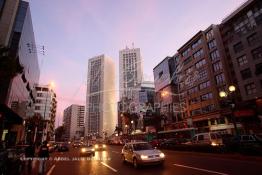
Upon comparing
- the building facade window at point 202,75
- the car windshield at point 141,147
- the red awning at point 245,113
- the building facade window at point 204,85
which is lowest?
the car windshield at point 141,147

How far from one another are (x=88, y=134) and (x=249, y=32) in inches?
5959

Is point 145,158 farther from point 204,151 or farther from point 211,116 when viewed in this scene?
point 211,116

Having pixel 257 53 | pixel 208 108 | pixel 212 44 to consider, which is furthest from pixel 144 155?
pixel 212 44

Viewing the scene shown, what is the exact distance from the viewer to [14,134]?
1916 inches

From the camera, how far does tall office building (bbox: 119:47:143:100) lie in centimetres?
14262

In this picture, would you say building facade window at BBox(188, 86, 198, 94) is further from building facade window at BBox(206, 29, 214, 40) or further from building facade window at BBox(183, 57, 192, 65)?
building facade window at BBox(206, 29, 214, 40)

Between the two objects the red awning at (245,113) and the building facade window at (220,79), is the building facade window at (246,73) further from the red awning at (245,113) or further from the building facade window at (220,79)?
the building facade window at (220,79)

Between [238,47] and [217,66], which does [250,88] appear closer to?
[238,47]

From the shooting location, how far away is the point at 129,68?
478 ft

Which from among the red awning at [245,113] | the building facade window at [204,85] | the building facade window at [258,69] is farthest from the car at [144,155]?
the building facade window at [204,85]

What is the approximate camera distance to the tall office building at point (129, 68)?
5615 inches

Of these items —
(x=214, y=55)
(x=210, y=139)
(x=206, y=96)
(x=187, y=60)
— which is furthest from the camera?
(x=187, y=60)

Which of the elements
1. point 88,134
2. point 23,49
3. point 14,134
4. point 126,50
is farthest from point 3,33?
point 88,134

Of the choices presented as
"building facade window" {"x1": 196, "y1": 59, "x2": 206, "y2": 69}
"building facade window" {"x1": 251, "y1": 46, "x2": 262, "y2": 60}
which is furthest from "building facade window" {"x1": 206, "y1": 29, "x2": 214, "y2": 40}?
"building facade window" {"x1": 251, "y1": 46, "x2": 262, "y2": 60}
